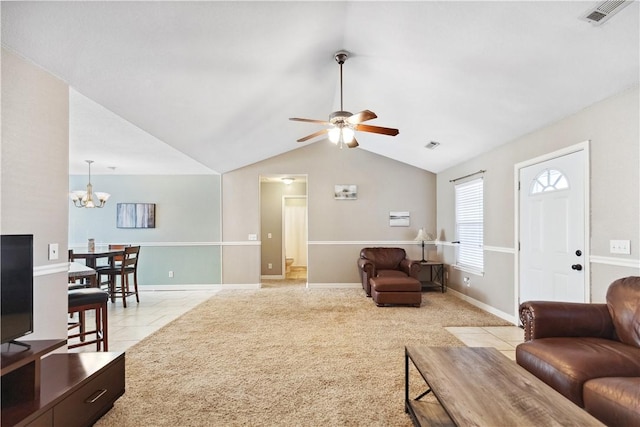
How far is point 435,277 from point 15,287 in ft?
21.4

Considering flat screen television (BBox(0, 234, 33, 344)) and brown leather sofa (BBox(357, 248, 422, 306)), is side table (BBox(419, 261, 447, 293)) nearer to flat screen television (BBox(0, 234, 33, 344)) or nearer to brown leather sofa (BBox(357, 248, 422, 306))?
brown leather sofa (BBox(357, 248, 422, 306))

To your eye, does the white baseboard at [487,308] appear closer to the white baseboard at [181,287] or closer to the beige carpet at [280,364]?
the beige carpet at [280,364]

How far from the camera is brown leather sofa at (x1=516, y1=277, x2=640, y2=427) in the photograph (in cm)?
166

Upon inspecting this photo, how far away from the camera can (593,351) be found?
204 cm

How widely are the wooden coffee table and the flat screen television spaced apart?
7.01ft

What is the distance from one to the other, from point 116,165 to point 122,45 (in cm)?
438

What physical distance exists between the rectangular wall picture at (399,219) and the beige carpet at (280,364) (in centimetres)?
212

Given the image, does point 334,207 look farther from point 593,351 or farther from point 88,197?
point 593,351

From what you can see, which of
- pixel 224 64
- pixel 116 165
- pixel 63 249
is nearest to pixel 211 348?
pixel 63 249

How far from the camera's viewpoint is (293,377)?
2.73m

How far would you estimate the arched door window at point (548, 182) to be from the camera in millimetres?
3500

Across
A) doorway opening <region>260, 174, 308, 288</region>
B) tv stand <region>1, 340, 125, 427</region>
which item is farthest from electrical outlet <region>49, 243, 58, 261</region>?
doorway opening <region>260, 174, 308, 288</region>

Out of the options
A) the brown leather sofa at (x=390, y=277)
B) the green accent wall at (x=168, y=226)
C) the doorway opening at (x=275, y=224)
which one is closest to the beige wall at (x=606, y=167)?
the brown leather sofa at (x=390, y=277)

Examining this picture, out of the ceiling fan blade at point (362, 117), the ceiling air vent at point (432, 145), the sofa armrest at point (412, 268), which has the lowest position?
the sofa armrest at point (412, 268)
